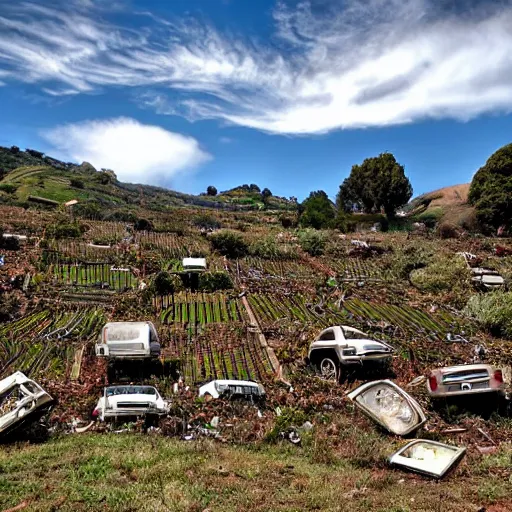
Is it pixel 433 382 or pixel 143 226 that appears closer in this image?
pixel 433 382

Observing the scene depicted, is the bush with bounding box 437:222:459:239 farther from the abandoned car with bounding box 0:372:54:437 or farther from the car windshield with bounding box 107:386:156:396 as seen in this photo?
the abandoned car with bounding box 0:372:54:437

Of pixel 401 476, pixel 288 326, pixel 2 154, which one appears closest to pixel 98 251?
pixel 288 326

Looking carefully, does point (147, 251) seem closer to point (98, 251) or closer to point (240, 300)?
point (98, 251)

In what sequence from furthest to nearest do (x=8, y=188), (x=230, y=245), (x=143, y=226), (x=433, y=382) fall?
(x=8, y=188), (x=143, y=226), (x=230, y=245), (x=433, y=382)

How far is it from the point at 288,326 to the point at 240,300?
11.3ft

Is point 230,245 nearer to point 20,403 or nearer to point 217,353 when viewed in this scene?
point 217,353

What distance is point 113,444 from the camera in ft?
27.8

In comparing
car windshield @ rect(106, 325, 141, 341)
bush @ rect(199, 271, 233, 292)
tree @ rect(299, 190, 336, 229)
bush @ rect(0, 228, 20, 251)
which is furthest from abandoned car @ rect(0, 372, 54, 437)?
tree @ rect(299, 190, 336, 229)

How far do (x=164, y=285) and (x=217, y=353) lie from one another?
20.4ft

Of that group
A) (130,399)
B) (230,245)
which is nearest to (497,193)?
(230,245)

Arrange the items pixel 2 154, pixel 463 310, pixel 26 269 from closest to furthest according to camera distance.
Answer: pixel 463 310, pixel 26 269, pixel 2 154

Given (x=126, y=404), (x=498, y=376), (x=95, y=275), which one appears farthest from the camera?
(x=95, y=275)

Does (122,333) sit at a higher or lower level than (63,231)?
lower

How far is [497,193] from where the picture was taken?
3534cm
